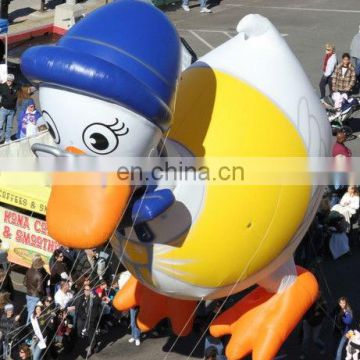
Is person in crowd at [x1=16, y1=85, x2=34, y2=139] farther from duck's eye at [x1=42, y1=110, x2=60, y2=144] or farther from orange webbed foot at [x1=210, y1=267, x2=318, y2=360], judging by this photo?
duck's eye at [x1=42, y1=110, x2=60, y2=144]

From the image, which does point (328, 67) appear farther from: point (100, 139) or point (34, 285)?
point (100, 139)

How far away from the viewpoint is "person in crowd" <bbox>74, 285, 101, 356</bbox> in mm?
10656

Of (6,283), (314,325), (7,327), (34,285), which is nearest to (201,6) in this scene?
(6,283)

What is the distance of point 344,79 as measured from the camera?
54.4 feet

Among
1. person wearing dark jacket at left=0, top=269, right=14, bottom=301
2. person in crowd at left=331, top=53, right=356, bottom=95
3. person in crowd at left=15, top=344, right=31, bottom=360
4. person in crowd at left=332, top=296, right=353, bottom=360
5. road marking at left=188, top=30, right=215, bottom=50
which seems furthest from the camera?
road marking at left=188, top=30, right=215, bottom=50

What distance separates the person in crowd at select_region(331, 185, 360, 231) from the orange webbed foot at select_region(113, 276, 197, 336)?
385 cm

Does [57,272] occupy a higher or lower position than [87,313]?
higher

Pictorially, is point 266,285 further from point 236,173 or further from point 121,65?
point 121,65

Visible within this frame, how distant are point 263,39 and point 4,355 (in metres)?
4.26

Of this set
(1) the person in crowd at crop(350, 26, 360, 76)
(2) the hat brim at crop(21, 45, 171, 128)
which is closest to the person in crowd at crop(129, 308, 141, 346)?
(2) the hat brim at crop(21, 45, 171, 128)

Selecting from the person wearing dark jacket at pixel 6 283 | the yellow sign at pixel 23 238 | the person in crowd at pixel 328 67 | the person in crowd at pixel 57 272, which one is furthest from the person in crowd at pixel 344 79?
the person wearing dark jacket at pixel 6 283

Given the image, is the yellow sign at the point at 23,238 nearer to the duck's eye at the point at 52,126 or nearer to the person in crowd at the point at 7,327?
the person in crowd at the point at 7,327

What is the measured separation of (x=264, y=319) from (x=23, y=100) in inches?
291

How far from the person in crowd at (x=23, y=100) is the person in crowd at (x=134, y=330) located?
15.4 feet
